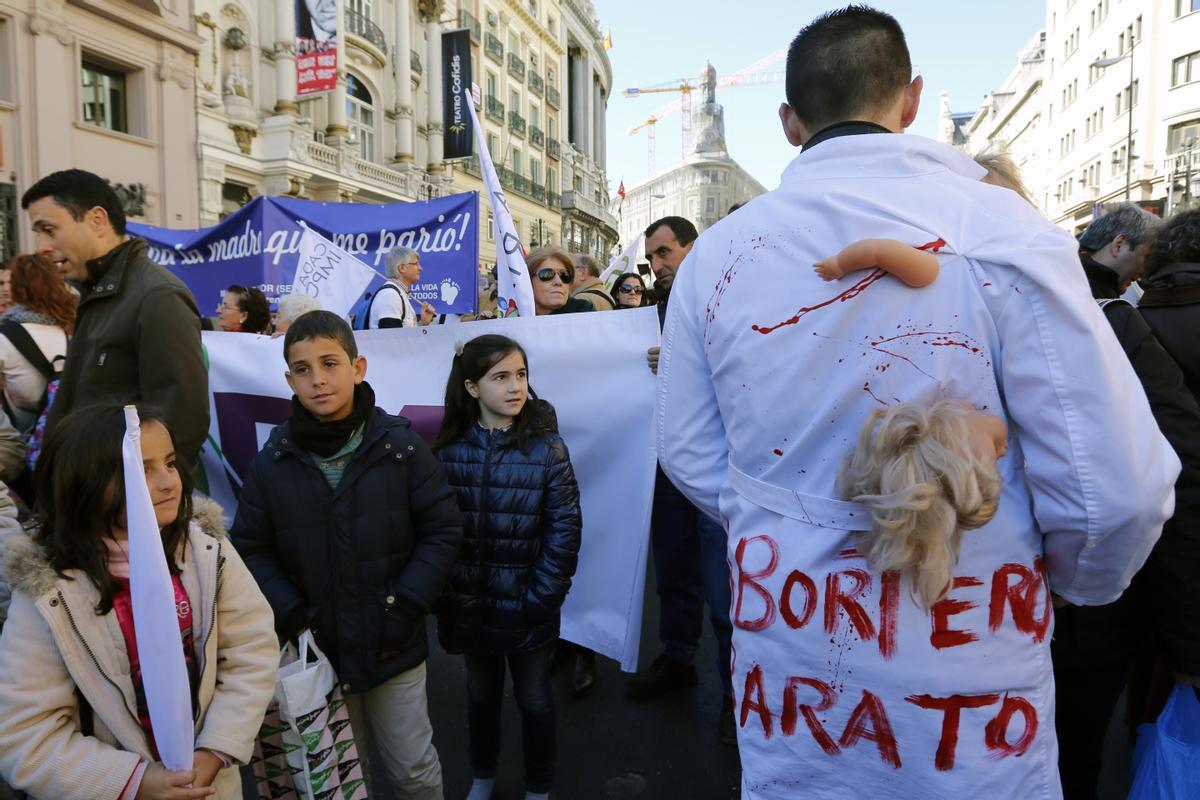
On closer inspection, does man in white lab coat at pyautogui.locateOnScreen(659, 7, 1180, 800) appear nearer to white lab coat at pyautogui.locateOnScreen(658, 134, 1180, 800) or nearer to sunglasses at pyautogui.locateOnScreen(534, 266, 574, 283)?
white lab coat at pyautogui.locateOnScreen(658, 134, 1180, 800)

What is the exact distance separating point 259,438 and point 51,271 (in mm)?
1199

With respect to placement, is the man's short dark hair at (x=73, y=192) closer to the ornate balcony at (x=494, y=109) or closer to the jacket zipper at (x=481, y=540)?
the jacket zipper at (x=481, y=540)

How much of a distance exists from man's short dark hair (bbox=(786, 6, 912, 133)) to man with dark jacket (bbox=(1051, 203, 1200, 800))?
1039 millimetres

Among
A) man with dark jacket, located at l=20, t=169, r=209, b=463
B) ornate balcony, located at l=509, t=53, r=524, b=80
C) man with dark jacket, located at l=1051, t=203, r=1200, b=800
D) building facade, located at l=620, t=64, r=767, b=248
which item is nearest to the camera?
man with dark jacket, located at l=1051, t=203, r=1200, b=800

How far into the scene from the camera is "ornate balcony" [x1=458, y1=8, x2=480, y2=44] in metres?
31.3

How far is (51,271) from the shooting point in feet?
11.5

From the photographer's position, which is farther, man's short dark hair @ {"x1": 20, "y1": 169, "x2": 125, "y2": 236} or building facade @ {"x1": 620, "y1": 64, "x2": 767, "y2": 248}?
building facade @ {"x1": 620, "y1": 64, "x2": 767, "y2": 248}

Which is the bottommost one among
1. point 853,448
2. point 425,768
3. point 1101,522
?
point 425,768

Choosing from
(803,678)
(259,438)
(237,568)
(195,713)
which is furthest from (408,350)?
(803,678)

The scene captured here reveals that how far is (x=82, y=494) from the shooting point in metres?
1.75

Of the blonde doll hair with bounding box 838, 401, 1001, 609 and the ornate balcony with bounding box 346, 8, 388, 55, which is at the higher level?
the ornate balcony with bounding box 346, 8, 388, 55

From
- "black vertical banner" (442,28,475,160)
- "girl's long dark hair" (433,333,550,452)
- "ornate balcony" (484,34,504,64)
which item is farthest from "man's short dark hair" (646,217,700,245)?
"ornate balcony" (484,34,504,64)

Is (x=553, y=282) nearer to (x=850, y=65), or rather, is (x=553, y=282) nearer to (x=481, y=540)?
(x=481, y=540)

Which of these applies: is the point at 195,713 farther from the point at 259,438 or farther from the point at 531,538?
the point at 259,438
